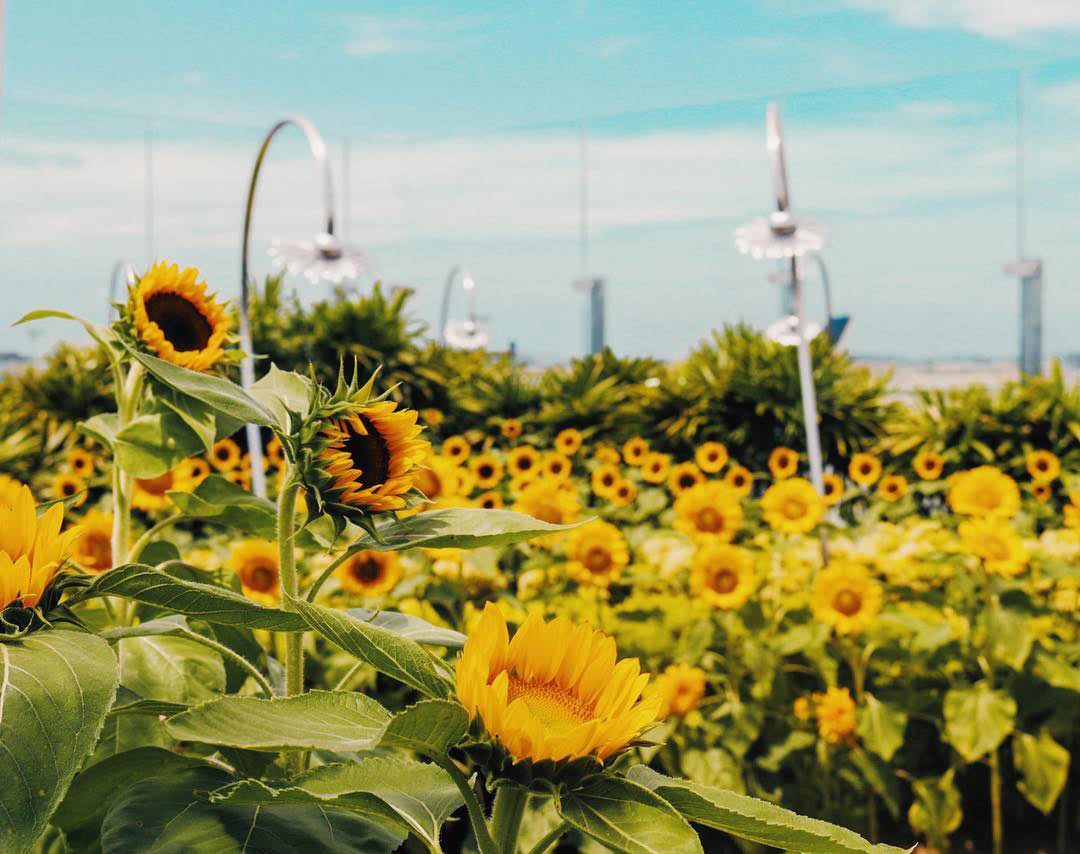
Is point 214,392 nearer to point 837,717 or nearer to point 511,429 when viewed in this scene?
point 837,717

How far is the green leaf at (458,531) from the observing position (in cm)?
51

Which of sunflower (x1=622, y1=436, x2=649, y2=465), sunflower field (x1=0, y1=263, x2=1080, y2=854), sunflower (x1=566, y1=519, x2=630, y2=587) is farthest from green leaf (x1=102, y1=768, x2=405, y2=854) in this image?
sunflower (x1=622, y1=436, x2=649, y2=465)

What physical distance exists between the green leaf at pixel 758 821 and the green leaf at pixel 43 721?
197 millimetres

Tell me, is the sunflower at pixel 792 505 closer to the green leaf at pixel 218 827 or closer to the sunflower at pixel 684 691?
the sunflower at pixel 684 691

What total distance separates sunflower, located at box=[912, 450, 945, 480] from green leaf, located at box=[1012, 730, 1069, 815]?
177cm

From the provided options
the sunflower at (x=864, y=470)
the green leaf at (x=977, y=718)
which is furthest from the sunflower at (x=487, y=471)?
the green leaf at (x=977, y=718)

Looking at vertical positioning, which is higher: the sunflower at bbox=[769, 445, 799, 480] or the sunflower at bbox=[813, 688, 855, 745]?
the sunflower at bbox=[769, 445, 799, 480]

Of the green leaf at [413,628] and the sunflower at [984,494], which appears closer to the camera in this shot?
the green leaf at [413,628]

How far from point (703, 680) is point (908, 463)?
2266 mm

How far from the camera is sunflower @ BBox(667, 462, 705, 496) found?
142 inches

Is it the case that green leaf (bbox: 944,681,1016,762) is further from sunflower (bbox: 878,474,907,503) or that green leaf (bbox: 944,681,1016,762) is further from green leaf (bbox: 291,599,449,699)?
green leaf (bbox: 291,599,449,699)

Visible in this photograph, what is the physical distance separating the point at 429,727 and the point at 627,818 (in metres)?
0.07

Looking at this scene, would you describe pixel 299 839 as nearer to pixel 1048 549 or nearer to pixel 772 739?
pixel 772 739

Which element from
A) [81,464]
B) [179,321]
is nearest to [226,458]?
[81,464]
